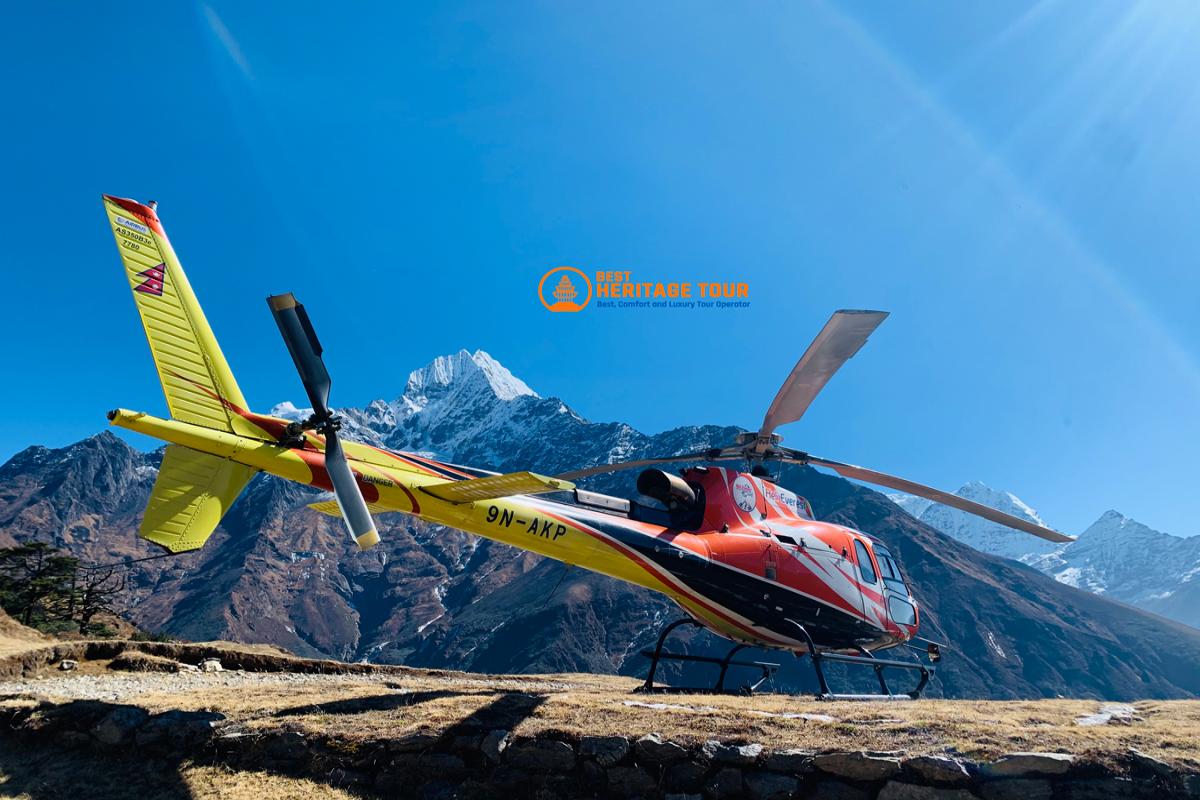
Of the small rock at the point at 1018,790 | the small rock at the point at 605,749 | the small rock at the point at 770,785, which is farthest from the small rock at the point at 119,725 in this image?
the small rock at the point at 1018,790

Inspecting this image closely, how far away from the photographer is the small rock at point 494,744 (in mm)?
10430

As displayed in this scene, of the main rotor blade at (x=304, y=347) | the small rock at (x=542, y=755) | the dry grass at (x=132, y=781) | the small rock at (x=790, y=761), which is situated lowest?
the dry grass at (x=132, y=781)

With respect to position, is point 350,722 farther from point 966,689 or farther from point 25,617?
point 966,689

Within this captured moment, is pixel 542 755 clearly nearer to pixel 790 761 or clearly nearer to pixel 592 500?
pixel 790 761

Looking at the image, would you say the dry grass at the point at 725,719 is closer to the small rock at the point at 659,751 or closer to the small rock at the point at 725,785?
the small rock at the point at 659,751

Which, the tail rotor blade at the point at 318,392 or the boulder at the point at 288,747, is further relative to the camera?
the boulder at the point at 288,747

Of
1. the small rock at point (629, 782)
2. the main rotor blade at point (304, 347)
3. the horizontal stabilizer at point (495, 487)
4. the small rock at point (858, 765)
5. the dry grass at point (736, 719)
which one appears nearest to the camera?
the small rock at point (858, 765)

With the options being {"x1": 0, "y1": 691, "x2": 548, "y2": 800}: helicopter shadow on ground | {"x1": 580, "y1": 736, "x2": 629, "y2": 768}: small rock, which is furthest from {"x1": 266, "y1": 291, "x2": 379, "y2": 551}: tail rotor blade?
{"x1": 580, "y1": 736, "x2": 629, "y2": 768}: small rock

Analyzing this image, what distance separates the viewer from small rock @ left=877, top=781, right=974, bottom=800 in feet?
27.4

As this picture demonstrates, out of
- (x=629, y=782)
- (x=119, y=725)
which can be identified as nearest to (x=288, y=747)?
(x=119, y=725)

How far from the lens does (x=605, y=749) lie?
10023 mm

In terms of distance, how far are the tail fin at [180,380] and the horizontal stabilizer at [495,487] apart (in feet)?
10.9

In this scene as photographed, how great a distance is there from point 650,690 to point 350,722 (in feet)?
22.6

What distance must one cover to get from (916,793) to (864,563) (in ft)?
32.5
